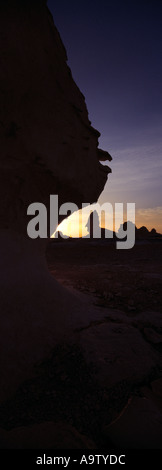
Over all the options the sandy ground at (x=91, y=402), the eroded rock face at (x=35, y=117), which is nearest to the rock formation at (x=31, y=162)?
the eroded rock face at (x=35, y=117)

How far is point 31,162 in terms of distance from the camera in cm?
264

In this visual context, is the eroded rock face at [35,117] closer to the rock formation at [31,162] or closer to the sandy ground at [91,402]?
the rock formation at [31,162]

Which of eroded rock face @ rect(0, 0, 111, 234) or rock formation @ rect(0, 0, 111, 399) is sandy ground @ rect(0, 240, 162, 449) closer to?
rock formation @ rect(0, 0, 111, 399)

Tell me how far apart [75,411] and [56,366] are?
0.48 metres

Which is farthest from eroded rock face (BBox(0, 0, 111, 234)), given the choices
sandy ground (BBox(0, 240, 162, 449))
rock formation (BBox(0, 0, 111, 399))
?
sandy ground (BBox(0, 240, 162, 449))

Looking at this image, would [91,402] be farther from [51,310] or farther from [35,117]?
[35,117]

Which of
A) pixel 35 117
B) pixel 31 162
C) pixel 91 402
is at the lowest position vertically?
pixel 91 402

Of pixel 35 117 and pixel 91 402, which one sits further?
pixel 35 117

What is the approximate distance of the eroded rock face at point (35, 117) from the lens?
2.38 metres

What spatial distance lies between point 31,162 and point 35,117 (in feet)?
1.72

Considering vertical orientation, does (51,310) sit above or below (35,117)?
below

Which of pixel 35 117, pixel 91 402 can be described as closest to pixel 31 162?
pixel 35 117
